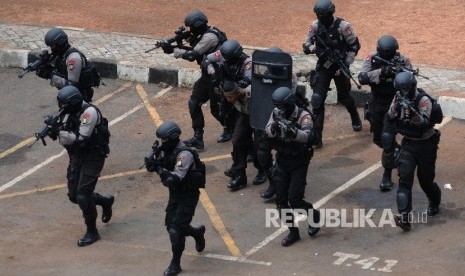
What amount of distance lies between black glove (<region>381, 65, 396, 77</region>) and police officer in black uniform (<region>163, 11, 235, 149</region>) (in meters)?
2.07

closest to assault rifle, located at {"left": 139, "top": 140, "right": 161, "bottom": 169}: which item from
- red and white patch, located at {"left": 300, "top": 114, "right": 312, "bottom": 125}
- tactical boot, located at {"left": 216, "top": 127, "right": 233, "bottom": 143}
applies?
red and white patch, located at {"left": 300, "top": 114, "right": 312, "bottom": 125}

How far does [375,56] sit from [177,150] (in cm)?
296

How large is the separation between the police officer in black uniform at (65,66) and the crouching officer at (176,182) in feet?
9.24

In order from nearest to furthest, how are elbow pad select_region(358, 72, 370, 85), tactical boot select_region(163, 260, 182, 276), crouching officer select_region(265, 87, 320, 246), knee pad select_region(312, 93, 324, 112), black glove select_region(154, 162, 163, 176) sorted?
1. black glove select_region(154, 162, 163, 176)
2. tactical boot select_region(163, 260, 182, 276)
3. crouching officer select_region(265, 87, 320, 246)
4. elbow pad select_region(358, 72, 370, 85)
5. knee pad select_region(312, 93, 324, 112)

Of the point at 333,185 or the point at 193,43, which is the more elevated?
the point at 193,43

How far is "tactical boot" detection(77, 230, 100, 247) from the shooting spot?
1416 cm

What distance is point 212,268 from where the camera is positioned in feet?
43.5

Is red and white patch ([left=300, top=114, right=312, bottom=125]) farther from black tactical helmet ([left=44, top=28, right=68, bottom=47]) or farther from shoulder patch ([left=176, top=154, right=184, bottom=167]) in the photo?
black tactical helmet ([left=44, top=28, right=68, bottom=47])

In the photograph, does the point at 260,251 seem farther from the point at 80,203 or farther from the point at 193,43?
the point at 193,43

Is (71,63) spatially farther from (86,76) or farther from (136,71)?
(136,71)

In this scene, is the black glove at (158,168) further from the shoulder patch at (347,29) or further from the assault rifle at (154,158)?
the shoulder patch at (347,29)

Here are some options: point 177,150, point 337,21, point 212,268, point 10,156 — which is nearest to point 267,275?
point 212,268

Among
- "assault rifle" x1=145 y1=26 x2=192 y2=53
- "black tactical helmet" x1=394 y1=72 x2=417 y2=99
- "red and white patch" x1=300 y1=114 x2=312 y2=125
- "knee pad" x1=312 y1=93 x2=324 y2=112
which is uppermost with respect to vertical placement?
"black tactical helmet" x1=394 y1=72 x2=417 y2=99

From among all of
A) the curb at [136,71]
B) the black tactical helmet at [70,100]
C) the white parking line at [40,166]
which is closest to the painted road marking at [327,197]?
the curb at [136,71]
